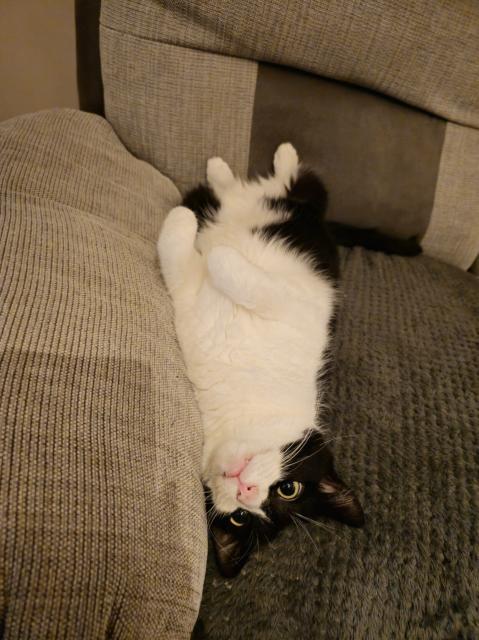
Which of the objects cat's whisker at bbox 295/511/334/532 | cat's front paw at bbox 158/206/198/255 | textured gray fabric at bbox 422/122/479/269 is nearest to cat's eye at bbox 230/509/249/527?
cat's whisker at bbox 295/511/334/532

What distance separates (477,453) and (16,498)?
93 centimetres

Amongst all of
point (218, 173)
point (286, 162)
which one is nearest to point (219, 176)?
point (218, 173)

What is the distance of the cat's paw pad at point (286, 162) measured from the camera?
1308 millimetres

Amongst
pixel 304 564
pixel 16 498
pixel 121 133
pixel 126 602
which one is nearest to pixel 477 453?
pixel 304 564

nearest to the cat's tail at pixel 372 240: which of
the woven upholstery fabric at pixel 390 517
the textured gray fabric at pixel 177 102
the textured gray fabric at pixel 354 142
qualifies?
the textured gray fabric at pixel 354 142

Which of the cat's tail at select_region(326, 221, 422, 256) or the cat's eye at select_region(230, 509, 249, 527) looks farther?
the cat's tail at select_region(326, 221, 422, 256)

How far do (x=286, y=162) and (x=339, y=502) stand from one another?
101cm

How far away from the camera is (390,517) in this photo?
2.78 ft

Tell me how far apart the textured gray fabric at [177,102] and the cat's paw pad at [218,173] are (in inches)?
1.0

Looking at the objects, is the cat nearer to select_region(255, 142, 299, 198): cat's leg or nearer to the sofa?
the sofa

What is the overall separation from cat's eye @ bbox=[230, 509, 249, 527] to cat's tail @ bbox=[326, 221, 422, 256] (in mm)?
942

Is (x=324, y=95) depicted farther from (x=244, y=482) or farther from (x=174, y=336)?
(x=244, y=482)

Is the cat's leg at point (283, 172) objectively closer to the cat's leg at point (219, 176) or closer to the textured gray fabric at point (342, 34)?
the cat's leg at point (219, 176)

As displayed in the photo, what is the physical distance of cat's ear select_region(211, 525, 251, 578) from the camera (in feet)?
2.67
